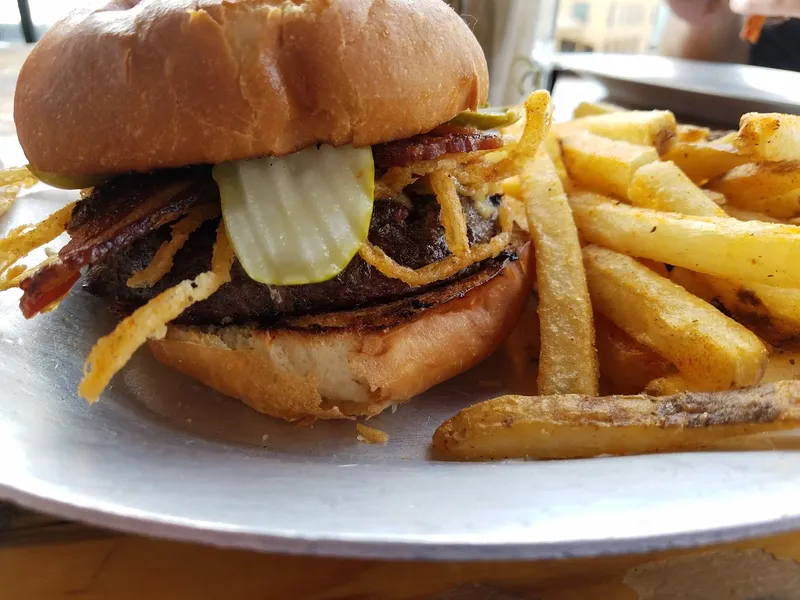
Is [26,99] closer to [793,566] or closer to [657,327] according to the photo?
[657,327]

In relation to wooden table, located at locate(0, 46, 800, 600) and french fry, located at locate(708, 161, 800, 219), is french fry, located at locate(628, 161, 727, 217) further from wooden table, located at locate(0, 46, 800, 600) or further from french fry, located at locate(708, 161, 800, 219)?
wooden table, located at locate(0, 46, 800, 600)

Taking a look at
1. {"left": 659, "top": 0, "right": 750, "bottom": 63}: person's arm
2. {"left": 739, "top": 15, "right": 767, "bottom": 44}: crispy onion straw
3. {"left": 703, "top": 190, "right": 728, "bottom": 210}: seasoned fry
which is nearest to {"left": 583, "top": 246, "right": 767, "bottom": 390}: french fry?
{"left": 703, "top": 190, "right": 728, "bottom": 210}: seasoned fry

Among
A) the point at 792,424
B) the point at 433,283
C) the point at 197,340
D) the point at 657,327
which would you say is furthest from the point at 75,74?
the point at 792,424

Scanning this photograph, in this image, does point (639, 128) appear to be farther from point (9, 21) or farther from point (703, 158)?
point (9, 21)

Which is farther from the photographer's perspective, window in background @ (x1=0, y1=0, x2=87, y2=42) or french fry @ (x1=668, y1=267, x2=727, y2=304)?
window in background @ (x1=0, y1=0, x2=87, y2=42)

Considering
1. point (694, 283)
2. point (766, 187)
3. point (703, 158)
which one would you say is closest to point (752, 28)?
point (703, 158)

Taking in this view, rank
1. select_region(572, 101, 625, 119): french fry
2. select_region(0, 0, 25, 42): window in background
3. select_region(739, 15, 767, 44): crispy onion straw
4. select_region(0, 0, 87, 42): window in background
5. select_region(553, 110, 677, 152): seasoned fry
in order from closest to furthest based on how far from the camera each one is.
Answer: select_region(553, 110, 677, 152): seasoned fry → select_region(572, 101, 625, 119): french fry → select_region(739, 15, 767, 44): crispy onion straw → select_region(0, 0, 87, 42): window in background → select_region(0, 0, 25, 42): window in background
